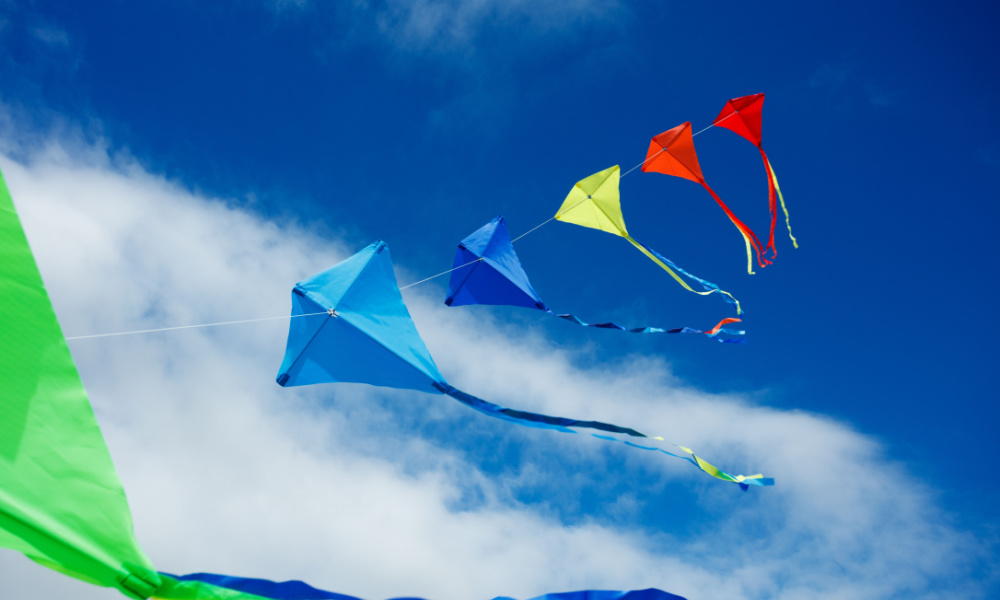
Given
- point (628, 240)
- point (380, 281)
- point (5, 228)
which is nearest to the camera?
point (5, 228)

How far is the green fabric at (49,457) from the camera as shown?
258 centimetres

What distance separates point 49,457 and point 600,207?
752cm

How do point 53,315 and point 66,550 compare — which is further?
point 53,315

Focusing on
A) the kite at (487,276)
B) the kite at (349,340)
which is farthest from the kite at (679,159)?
the kite at (349,340)

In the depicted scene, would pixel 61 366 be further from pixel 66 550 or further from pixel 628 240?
pixel 628 240

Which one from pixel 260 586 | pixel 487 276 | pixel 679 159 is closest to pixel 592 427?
pixel 260 586

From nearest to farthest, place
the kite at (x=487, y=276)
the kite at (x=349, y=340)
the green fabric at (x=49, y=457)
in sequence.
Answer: the green fabric at (x=49, y=457)
the kite at (x=349, y=340)
the kite at (x=487, y=276)

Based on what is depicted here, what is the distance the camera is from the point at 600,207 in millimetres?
8727

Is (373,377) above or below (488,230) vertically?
below

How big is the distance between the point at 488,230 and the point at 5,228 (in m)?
6.33

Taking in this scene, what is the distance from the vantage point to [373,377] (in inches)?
250

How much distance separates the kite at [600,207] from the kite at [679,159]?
0.80m

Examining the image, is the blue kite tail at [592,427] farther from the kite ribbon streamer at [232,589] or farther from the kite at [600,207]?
the kite at [600,207]

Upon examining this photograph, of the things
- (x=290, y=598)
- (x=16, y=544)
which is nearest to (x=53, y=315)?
(x=16, y=544)
